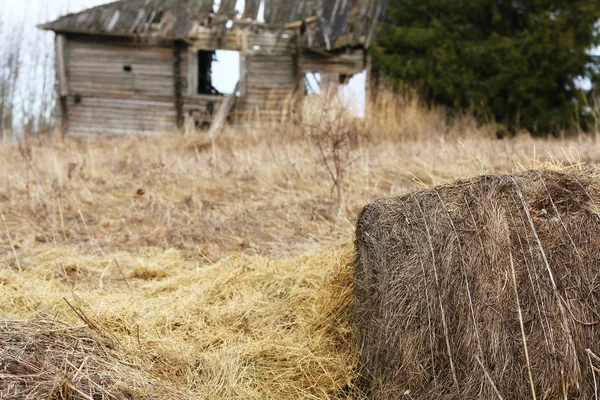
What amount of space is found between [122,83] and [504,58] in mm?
10961

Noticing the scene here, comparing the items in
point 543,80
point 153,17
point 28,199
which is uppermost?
point 153,17

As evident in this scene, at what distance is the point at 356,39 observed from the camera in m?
18.0

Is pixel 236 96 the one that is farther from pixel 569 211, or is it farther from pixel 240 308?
pixel 569 211

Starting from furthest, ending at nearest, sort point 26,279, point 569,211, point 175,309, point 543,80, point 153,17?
point 153,17 < point 543,80 < point 26,279 < point 175,309 < point 569,211

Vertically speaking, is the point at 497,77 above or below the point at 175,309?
above

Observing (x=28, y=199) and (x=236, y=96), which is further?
(x=236, y=96)

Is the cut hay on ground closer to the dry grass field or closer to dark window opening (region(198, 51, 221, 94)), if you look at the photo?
the dry grass field

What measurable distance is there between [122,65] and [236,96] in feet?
11.7

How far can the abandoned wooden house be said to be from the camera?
61.0ft

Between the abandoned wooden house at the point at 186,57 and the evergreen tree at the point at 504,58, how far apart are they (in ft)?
8.14

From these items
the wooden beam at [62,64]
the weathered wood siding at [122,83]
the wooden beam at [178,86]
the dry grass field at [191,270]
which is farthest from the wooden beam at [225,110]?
the dry grass field at [191,270]

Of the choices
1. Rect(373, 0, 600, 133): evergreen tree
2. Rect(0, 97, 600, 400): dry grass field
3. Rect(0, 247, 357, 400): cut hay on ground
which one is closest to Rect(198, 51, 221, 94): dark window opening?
Rect(373, 0, 600, 133): evergreen tree

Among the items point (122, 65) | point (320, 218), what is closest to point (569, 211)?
point (320, 218)

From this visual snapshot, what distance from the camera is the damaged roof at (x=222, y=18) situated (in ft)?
60.5
